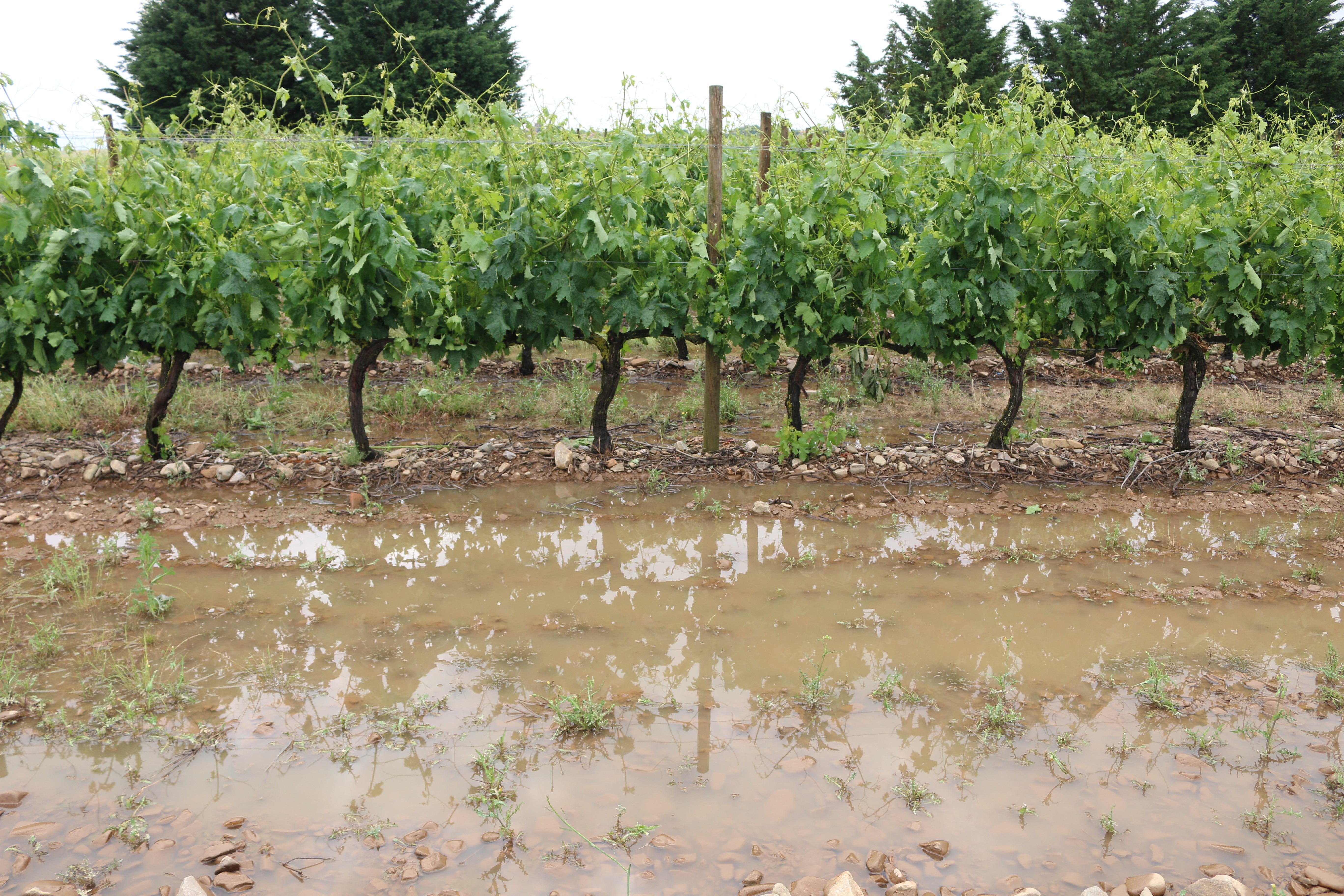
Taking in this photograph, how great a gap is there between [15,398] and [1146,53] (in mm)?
30034

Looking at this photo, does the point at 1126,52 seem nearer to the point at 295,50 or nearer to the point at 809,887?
the point at 295,50

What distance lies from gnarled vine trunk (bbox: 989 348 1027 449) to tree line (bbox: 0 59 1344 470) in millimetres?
20

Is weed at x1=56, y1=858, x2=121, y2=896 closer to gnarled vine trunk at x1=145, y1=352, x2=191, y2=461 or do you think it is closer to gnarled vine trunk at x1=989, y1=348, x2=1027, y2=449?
gnarled vine trunk at x1=145, y1=352, x2=191, y2=461

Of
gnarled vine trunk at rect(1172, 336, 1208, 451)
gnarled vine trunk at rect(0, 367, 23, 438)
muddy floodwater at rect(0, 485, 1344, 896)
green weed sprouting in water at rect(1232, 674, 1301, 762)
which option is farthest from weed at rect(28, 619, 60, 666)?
gnarled vine trunk at rect(1172, 336, 1208, 451)

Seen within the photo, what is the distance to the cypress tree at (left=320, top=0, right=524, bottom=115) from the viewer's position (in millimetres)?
26141

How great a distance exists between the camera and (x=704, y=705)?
3475 millimetres

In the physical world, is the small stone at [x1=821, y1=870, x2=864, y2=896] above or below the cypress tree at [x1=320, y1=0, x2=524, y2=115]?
below

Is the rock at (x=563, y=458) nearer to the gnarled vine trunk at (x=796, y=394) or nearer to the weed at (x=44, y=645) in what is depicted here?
the gnarled vine trunk at (x=796, y=394)

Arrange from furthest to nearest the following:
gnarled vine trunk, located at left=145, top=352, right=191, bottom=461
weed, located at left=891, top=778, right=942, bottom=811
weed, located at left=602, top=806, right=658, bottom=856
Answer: gnarled vine trunk, located at left=145, top=352, right=191, bottom=461, weed, located at left=891, top=778, right=942, bottom=811, weed, located at left=602, top=806, right=658, bottom=856

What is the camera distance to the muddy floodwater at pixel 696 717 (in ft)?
8.80

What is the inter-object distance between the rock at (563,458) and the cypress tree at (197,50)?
2188cm

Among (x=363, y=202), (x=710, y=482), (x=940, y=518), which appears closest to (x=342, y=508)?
(x=363, y=202)

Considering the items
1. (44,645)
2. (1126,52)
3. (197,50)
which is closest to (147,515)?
(44,645)

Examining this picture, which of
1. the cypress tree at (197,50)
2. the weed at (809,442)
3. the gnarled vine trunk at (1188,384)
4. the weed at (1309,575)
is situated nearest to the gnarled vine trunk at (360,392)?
the weed at (809,442)
